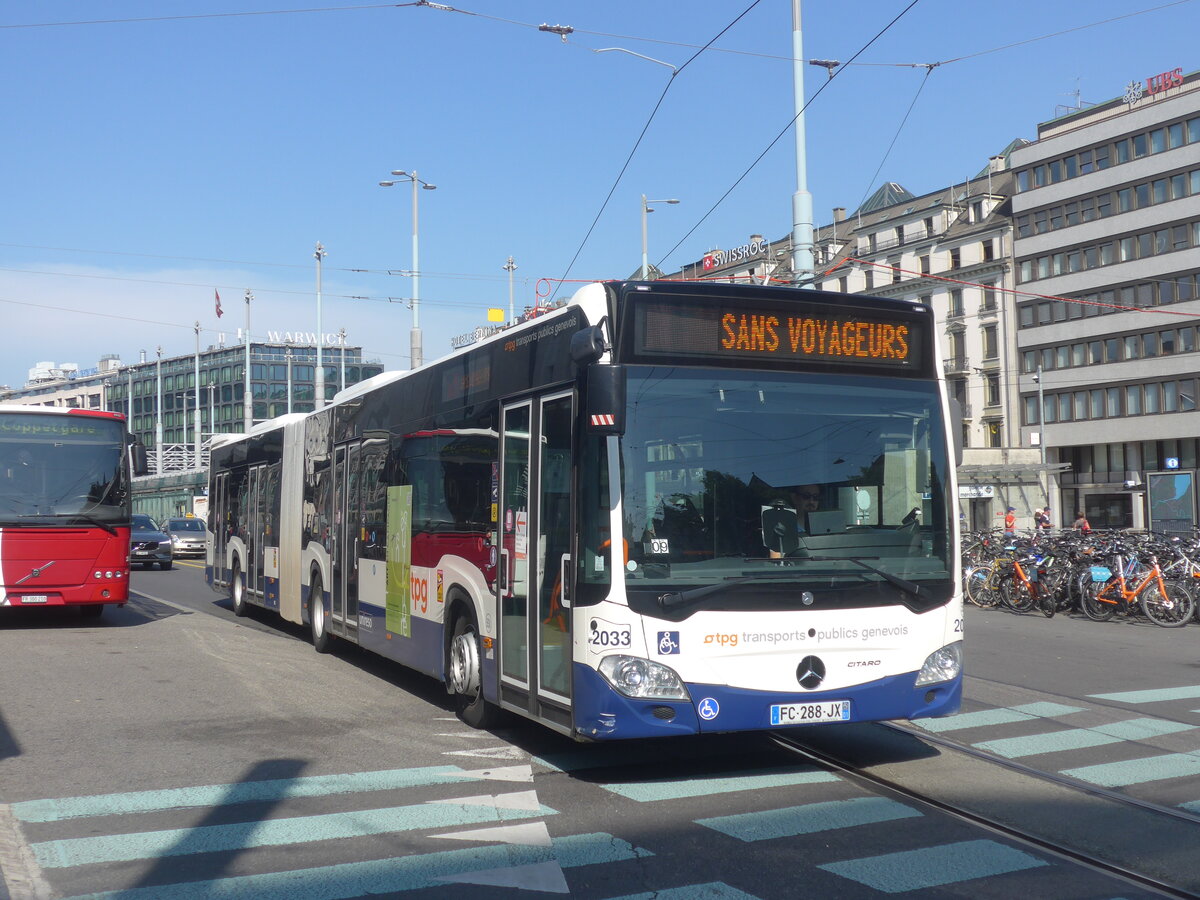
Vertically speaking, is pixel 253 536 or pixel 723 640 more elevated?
pixel 253 536

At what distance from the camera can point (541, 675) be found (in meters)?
7.82

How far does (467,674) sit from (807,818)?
11.5ft

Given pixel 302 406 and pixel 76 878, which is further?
pixel 302 406

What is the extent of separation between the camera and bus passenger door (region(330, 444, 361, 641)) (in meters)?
12.8

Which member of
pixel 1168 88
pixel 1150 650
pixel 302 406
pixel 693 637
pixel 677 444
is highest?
pixel 1168 88

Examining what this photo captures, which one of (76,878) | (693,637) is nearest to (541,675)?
(693,637)

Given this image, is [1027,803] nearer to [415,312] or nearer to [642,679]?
[642,679]

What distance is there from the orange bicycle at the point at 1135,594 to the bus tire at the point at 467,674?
459 inches

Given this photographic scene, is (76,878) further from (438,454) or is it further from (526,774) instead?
(438,454)

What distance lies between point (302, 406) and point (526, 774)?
10154 centimetres

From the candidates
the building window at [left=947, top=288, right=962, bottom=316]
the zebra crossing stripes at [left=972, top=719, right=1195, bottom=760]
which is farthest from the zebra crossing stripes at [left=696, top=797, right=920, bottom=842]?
the building window at [left=947, top=288, right=962, bottom=316]

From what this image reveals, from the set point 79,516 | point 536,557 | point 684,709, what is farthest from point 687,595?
point 79,516

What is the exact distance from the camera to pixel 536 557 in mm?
7953

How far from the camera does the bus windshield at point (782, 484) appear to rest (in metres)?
7.09
